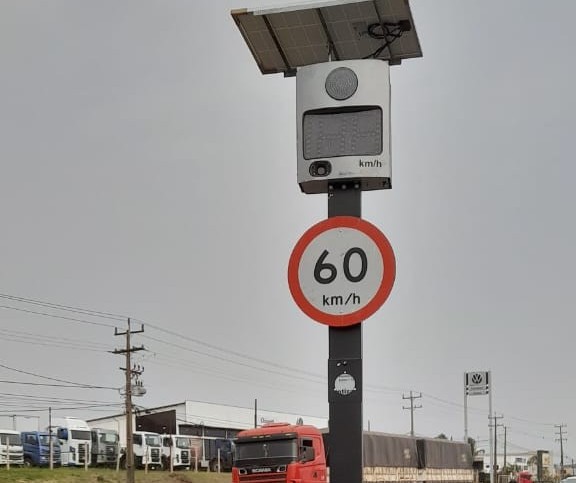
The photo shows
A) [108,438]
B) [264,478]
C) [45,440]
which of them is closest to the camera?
[264,478]

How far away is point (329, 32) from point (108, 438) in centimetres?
5111

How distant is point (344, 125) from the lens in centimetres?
540

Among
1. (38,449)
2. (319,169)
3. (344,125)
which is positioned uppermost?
(344,125)

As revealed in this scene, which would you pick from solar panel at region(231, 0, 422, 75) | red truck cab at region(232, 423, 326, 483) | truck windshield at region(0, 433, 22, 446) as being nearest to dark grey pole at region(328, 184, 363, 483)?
solar panel at region(231, 0, 422, 75)

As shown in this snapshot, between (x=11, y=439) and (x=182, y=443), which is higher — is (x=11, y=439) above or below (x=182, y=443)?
above

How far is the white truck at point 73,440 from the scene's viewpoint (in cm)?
5106

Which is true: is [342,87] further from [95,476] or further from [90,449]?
[90,449]

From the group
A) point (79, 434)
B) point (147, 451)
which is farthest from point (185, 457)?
point (79, 434)

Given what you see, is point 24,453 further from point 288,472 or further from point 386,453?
point 288,472

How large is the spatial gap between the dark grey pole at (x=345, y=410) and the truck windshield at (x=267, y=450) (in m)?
18.8

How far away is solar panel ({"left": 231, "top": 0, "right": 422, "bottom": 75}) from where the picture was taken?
541cm

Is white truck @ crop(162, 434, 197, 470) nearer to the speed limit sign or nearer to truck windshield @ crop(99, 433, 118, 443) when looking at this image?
truck windshield @ crop(99, 433, 118, 443)

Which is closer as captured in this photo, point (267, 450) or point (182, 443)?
point (267, 450)

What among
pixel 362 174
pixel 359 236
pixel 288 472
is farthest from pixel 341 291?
pixel 288 472
